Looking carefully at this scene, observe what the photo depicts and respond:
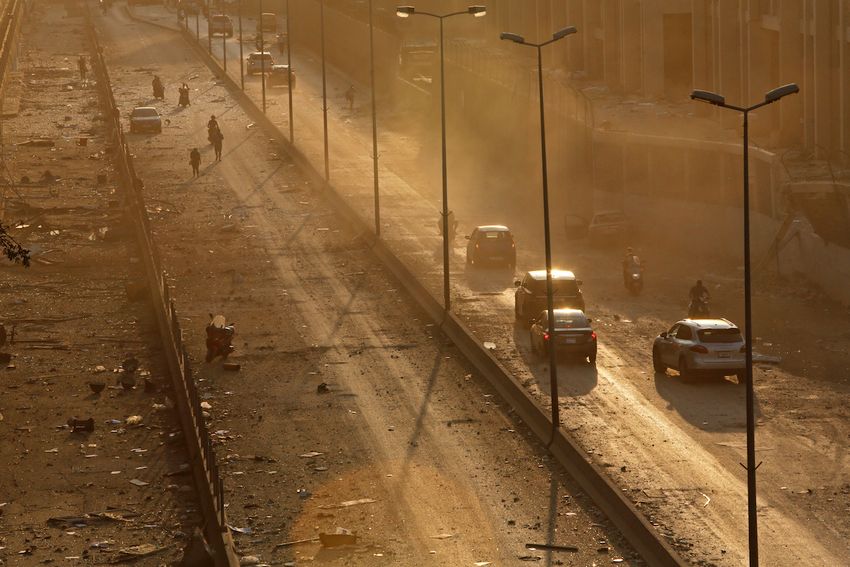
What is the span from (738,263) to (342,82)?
66527 millimetres

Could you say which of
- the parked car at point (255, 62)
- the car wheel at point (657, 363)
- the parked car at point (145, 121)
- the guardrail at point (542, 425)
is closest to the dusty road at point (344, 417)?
the guardrail at point (542, 425)

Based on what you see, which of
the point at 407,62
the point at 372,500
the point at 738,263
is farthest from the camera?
the point at 407,62

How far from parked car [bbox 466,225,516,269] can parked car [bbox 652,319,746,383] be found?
61.8 ft

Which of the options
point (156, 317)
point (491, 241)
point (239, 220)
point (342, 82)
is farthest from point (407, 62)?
point (156, 317)

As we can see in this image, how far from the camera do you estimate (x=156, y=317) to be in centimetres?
5534

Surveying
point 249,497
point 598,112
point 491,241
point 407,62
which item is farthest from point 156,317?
point 407,62

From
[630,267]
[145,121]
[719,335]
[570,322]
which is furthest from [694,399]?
[145,121]

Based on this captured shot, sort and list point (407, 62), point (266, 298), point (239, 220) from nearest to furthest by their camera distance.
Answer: point (266, 298)
point (239, 220)
point (407, 62)

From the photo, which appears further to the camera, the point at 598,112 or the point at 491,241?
the point at 598,112

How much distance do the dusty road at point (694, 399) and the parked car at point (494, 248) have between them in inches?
43.4

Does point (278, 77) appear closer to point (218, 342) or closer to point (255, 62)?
point (255, 62)

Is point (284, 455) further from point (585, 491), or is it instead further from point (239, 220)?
point (239, 220)

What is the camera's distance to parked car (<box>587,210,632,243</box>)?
6894 cm

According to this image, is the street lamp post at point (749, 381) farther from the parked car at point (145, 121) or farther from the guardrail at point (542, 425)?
the parked car at point (145, 121)
